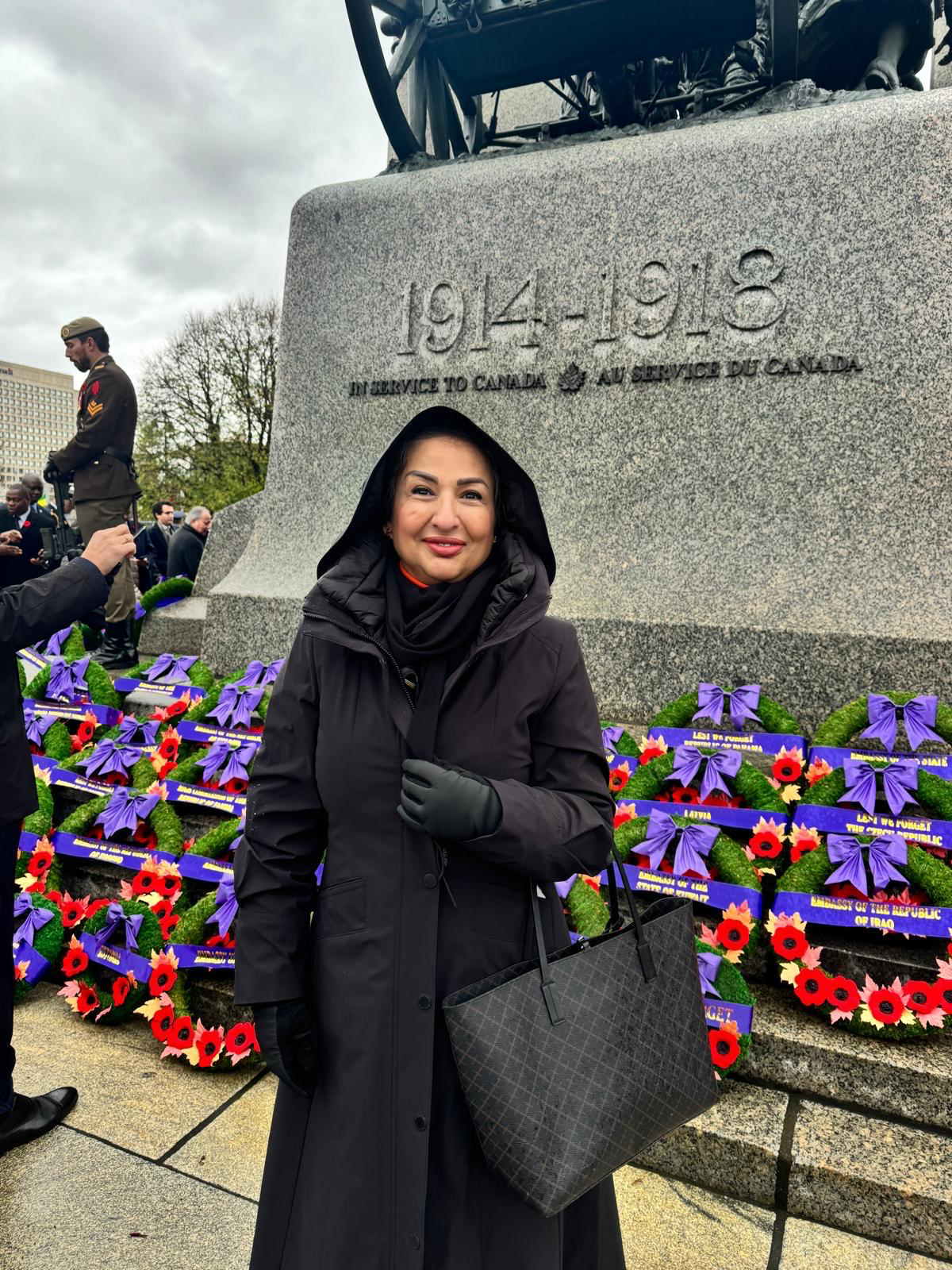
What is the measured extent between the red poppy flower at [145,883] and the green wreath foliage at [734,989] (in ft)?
6.22

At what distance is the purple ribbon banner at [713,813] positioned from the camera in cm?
303

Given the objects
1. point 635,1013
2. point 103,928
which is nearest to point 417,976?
point 635,1013

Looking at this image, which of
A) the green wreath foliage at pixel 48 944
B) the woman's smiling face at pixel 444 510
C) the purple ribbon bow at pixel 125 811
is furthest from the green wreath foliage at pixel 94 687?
the woman's smiling face at pixel 444 510

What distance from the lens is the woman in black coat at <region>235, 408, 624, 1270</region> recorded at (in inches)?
54.1

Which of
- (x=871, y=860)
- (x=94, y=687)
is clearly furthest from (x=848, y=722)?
(x=94, y=687)

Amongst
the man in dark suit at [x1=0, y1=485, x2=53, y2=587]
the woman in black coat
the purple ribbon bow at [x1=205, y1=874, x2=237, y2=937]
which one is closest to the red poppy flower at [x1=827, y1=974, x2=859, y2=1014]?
the woman in black coat

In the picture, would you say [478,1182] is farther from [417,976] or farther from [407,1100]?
[417,976]

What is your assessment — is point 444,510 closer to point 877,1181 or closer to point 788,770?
point 877,1181

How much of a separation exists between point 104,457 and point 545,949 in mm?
5581

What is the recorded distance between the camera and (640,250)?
4594 millimetres

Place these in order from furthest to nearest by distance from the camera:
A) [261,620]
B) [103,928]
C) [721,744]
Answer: [261,620] < [721,744] < [103,928]

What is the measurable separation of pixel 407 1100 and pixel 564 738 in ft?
2.02

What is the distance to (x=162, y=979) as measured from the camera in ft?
9.27

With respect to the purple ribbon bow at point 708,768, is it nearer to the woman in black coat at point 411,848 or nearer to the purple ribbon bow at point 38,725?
the woman in black coat at point 411,848
